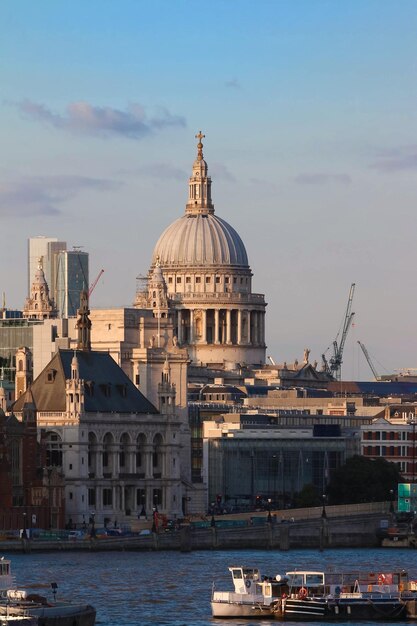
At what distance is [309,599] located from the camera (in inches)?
7082

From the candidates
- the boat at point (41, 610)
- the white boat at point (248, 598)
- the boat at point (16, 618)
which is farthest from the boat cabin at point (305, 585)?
the boat at point (16, 618)

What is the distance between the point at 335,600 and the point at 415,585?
5.51 metres

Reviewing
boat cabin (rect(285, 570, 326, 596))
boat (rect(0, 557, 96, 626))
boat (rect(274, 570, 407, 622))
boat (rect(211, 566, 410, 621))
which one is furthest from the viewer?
boat cabin (rect(285, 570, 326, 596))

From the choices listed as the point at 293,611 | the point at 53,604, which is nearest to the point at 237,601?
the point at 293,611

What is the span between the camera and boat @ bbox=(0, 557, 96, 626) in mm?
165000

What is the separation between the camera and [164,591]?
19488cm

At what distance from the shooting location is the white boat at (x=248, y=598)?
591 ft

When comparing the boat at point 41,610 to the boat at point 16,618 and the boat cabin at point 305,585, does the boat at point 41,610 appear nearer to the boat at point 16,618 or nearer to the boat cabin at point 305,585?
the boat at point 16,618

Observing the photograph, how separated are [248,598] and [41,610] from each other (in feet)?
58.1

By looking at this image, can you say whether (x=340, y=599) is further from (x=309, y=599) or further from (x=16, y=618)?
(x=16, y=618)

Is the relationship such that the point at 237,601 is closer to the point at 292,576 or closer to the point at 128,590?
the point at 292,576

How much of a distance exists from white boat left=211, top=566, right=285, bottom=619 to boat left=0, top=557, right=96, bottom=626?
10.6 metres

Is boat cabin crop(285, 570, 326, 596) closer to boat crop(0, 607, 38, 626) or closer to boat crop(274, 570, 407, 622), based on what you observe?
boat crop(274, 570, 407, 622)

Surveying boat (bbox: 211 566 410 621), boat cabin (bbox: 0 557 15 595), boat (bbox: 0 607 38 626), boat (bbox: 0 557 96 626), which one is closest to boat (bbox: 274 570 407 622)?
boat (bbox: 211 566 410 621)
